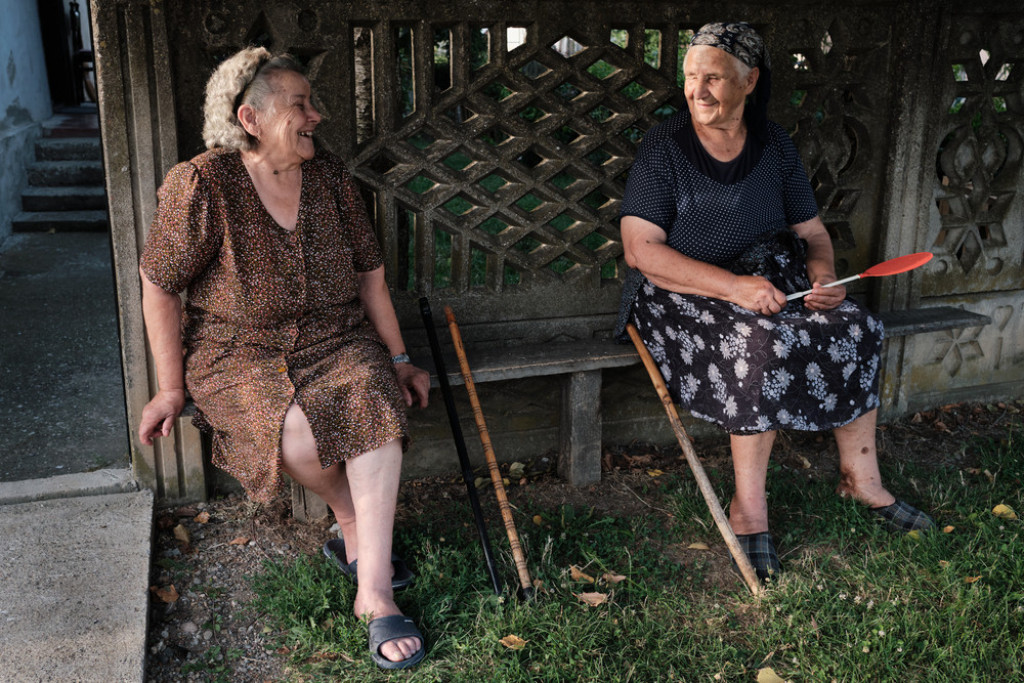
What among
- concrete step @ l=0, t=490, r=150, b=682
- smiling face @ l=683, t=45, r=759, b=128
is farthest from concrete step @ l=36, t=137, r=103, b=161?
smiling face @ l=683, t=45, r=759, b=128

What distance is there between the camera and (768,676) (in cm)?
275

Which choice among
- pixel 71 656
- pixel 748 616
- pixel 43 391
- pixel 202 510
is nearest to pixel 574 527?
pixel 748 616

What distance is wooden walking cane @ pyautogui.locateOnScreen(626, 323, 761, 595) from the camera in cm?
322

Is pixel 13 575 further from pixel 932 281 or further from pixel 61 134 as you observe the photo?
pixel 61 134

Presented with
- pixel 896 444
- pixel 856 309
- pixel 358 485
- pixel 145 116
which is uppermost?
pixel 145 116

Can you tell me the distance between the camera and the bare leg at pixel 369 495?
117 inches

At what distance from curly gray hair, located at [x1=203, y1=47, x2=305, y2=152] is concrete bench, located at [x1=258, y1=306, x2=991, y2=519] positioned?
3.80ft

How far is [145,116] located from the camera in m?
3.32

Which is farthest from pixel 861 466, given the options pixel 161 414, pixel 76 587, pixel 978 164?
pixel 76 587

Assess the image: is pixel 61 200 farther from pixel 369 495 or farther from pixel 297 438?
pixel 369 495

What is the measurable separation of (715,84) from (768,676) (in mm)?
2022

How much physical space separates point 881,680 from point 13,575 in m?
A: 2.75

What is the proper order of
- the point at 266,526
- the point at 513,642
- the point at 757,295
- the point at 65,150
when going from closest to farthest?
the point at 513,642
the point at 757,295
the point at 266,526
the point at 65,150

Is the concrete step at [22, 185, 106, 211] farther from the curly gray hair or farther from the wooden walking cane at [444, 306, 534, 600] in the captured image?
the curly gray hair
